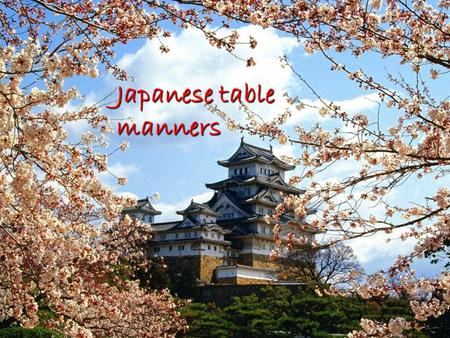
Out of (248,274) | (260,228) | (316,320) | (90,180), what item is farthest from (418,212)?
(260,228)

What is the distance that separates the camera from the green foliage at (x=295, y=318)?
61.7 feet

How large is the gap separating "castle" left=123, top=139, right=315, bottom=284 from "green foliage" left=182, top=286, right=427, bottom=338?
1376 centimetres

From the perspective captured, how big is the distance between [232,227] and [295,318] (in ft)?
66.8

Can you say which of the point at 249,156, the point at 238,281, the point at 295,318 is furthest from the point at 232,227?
the point at 295,318

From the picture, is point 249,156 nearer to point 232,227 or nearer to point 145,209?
point 232,227

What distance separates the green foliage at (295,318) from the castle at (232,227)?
13.8 meters

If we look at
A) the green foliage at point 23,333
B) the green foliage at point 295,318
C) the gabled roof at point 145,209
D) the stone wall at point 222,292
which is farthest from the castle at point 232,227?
the green foliage at point 23,333

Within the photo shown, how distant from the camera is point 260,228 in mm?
39594

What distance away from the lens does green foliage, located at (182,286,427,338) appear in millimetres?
18797

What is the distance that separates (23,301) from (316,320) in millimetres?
16255

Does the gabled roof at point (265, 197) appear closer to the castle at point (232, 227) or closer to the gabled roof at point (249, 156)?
the castle at point (232, 227)

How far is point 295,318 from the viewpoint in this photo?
19359 mm

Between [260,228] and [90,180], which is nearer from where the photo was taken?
[90,180]

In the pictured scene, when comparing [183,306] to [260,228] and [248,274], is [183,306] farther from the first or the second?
[260,228]
